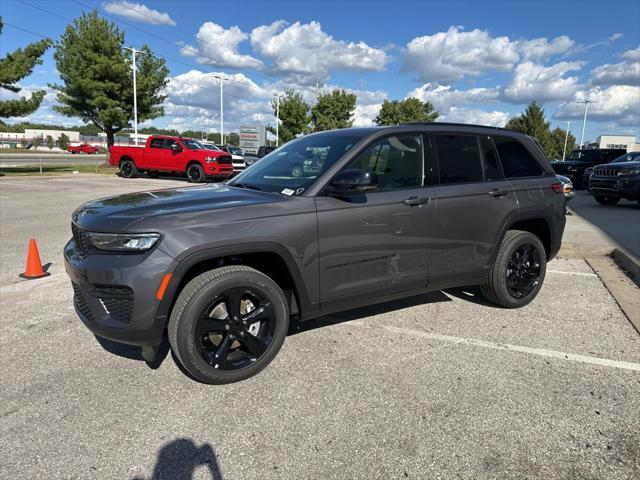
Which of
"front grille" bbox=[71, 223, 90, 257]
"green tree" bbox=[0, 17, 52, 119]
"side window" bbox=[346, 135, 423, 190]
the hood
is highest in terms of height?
"green tree" bbox=[0, 17, 52, 119]

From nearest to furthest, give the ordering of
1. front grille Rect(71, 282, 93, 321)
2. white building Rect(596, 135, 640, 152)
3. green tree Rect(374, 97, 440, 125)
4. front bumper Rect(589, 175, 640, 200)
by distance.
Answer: front grille Rect(71, 282, 93, 321) → front bumper Rect(589, 175, 640, 200) → green tree Rect(374, 97, 440, 125) → white building Rect(596, 135, 640, 152)

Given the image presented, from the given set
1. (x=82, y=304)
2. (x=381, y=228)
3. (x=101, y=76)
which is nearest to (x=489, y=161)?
(x=381, y=228)

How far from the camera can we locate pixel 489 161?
450 cm

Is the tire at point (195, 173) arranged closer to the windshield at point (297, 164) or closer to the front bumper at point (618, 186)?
the front bumper at point (618, 186)

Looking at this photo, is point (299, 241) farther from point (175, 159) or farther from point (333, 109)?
point (333, 109)

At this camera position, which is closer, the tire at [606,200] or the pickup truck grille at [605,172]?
the pickup truck grille at [605,172]

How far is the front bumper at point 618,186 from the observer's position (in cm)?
1375

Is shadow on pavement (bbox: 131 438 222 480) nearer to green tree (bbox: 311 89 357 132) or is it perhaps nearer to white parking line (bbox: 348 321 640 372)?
white parking line (bbox: 348 321 640 372)

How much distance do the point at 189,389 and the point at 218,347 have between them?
1.10 feet

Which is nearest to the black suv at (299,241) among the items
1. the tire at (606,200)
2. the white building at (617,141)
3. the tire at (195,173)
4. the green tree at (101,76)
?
the tire at (606,200)

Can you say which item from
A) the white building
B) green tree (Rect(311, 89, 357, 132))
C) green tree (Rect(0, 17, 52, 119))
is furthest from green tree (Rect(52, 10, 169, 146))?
the white building

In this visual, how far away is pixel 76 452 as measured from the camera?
250 cm

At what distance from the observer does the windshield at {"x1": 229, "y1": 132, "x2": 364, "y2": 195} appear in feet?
11.9

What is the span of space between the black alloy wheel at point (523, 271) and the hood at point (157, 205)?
266 centimetres
